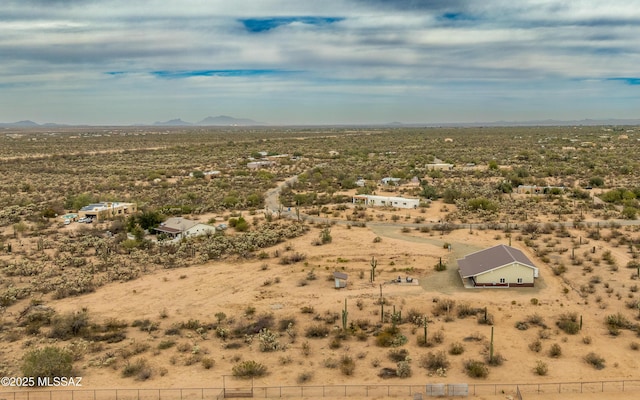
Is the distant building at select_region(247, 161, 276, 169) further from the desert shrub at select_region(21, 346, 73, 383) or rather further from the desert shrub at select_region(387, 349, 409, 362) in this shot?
the desert shrub at select_region(387, 349, 409, 362)

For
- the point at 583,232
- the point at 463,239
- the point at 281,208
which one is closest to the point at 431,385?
the point at 463,239

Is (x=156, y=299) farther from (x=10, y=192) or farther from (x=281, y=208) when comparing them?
(x=10, y=192)

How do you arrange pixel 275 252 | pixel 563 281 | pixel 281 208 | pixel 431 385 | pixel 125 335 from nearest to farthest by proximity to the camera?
pixel 431 385
pixel 125 335
pixel 563 281
pixel 275 252
pixel 281 208

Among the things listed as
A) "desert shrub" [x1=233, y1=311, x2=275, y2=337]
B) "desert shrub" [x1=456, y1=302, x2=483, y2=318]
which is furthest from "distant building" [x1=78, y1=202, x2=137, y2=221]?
"desert shrub" [x1=456, y1=302, x2=483, y2=318]

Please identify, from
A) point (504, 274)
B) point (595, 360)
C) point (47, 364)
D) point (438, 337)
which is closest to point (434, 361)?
point (438, 337)

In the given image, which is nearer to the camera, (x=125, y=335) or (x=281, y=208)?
(x=125, y=335)

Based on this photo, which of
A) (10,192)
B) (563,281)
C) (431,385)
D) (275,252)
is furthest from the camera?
(10,192)

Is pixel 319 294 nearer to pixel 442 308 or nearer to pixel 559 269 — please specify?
pixel 442 308
